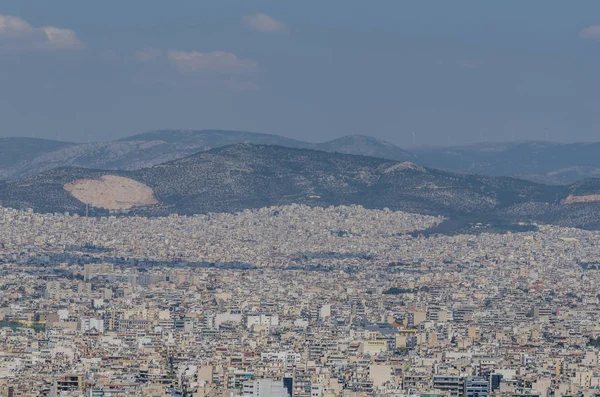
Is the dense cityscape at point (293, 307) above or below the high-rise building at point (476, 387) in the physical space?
above

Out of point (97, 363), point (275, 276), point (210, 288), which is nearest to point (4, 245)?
point (275, 276)

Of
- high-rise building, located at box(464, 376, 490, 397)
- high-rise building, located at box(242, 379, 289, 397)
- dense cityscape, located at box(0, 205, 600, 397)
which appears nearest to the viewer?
high-rise building, located at box(242, 379, 289, 397)

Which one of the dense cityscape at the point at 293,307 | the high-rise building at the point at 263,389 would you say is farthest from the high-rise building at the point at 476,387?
the high-rise building at the point at 263,389

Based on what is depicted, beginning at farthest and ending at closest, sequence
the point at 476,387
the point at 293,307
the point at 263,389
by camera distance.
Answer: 1. the point at 293,307
2. the point at 476,387
3. the point at 263,389

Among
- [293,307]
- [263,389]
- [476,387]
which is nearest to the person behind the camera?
[263,389]

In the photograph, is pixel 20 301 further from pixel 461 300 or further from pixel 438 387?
pixel 438 387

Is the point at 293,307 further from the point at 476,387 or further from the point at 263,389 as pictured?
the point at 263,389

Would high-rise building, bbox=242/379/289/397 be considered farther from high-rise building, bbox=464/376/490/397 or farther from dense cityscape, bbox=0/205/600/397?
high-rise building, bbox=464/376/490/397

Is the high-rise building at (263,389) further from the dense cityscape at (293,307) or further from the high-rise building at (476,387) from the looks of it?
the high-rise building at (476,387)

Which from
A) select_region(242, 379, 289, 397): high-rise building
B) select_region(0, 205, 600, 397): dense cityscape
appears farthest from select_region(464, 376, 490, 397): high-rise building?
select_region(242, 379, 289, 397): high-rise building

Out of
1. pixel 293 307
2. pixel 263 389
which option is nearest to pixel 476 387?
pixel 263 389
